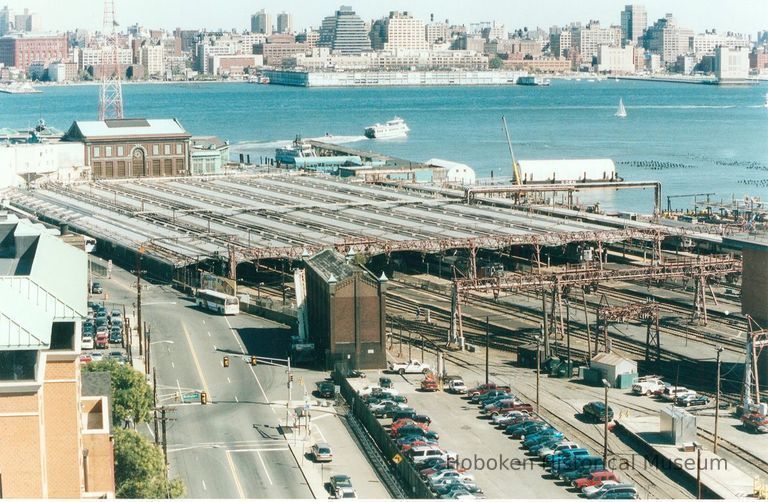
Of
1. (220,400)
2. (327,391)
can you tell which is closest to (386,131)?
(327,391)

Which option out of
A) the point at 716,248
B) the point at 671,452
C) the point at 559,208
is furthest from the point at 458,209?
the point at 671,452

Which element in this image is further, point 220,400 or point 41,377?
point 220,400

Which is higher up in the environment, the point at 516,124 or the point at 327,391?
the point at 327,391

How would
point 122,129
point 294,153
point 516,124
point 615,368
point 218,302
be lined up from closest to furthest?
point 615,368 → point 218,302 → point 122,129 → point 294,153 → point 516,124

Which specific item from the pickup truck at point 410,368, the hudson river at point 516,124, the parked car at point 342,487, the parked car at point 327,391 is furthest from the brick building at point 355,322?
the hudson river at point 516,124

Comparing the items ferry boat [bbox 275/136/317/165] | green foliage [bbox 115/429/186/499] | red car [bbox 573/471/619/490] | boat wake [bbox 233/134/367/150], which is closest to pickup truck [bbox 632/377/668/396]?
red car [bbox 573/471/619/490]

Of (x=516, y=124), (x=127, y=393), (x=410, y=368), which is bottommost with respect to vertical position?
(x=516, y=124)

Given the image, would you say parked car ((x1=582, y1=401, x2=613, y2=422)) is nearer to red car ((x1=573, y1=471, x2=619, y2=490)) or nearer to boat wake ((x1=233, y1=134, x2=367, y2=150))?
red car ((x1=573, y1=471, x2=619, y2=490))

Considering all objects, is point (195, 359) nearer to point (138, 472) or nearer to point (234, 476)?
point (234, 476)
